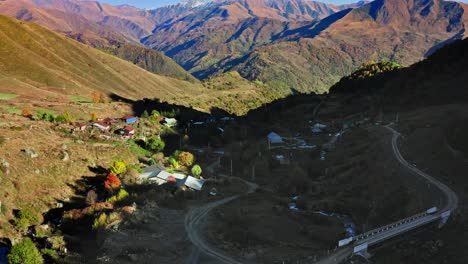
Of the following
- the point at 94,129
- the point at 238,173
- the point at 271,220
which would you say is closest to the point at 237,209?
the point at 271,220

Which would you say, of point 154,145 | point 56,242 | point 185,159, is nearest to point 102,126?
point 154,145

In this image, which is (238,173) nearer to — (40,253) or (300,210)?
(300,210)

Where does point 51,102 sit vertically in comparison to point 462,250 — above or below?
below

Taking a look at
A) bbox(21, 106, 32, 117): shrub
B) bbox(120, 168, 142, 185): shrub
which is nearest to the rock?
bbox(120, 168, 142, 185): shrub

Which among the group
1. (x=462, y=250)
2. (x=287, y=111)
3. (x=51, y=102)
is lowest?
(x=287, y=111)

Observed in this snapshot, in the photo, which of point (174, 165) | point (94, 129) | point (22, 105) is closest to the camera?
point (174, 165)

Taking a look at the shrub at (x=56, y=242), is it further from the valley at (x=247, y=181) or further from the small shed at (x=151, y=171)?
the small shed at (x=151, y=171)

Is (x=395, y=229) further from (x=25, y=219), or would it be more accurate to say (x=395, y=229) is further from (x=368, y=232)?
(x=25, y=219)

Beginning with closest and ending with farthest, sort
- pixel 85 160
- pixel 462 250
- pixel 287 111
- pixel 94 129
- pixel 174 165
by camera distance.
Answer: pixel 462 250 → pixel 85 160 → pixel 174 165 → pixel 94 129 → pixel 287 111
